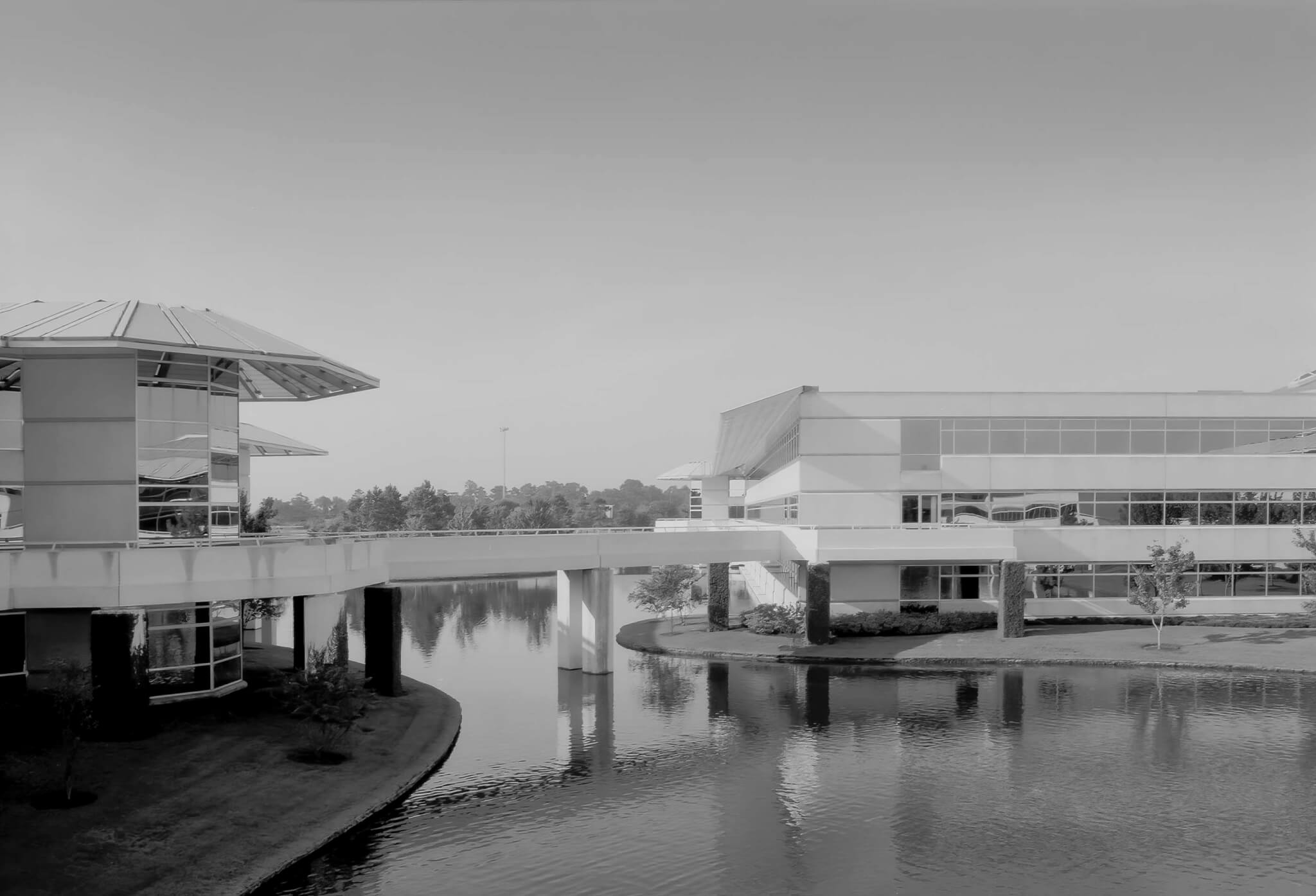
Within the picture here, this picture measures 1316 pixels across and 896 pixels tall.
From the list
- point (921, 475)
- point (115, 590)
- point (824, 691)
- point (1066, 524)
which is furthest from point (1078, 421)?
point (115, 590)

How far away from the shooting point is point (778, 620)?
1655 inches

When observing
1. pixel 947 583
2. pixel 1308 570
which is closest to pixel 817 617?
pixel 947 583

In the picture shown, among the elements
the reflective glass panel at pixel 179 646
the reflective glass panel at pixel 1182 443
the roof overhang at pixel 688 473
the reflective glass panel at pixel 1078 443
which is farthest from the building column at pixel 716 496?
the reflective glass panel at pixel 179 646

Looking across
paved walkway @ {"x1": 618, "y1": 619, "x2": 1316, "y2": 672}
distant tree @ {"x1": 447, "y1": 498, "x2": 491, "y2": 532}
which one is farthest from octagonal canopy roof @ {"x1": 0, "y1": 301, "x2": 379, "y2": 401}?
distant tree @ {"x1": 447, "y1": 498, "x2": 491, "y2": 532}

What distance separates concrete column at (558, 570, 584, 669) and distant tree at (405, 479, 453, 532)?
77079 millimetres

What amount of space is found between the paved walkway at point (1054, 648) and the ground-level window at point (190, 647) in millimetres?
18771

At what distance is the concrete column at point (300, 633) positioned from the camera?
2889cm

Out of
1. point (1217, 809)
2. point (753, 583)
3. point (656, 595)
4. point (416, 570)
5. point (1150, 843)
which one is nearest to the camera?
point (1150, 843)

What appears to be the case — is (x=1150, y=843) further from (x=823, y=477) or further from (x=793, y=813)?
(x=823, y=477)

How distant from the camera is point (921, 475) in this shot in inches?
1686

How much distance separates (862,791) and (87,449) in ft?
65.5

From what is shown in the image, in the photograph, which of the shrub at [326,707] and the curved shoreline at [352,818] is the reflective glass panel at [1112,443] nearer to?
the curved shoreline at [352,818]

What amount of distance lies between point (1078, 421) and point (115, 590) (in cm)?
3709

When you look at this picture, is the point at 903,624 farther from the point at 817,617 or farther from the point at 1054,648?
the point at 1054,648
